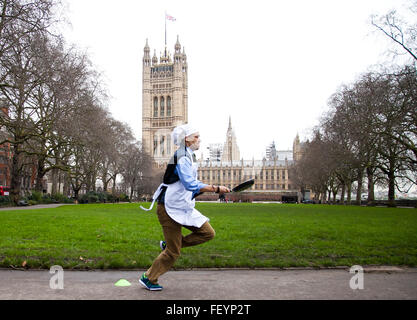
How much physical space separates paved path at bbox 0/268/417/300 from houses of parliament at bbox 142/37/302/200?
125m

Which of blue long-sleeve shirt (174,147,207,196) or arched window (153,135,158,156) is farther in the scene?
arched window (153,135,158,156)

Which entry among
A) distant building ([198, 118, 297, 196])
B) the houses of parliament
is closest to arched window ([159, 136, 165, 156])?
the houses of parliament

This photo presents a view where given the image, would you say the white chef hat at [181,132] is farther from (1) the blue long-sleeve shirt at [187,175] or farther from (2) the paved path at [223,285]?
(2) the paved path at [223,285]

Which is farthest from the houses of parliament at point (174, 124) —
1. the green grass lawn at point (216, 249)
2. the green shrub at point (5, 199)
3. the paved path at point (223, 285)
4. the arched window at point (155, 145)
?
the paved path at point (223, 285)

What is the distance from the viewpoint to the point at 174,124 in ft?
433

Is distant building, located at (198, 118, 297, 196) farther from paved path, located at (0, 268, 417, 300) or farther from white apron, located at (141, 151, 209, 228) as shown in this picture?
white apron, located at (141, 151, 209, 228)

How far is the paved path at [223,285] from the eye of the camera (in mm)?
4254

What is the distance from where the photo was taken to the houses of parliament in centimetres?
13175

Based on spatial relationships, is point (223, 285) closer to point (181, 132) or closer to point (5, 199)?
point (181, 132)

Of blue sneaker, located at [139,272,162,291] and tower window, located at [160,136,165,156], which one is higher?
tower window, located at [160,136,165,156]

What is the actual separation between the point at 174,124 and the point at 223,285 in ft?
422

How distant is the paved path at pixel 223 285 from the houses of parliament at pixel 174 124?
12459 cm

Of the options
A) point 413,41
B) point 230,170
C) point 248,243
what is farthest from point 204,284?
point 230,170

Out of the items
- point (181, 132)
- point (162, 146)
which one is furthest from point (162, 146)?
point (181, 132)
